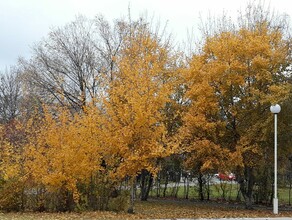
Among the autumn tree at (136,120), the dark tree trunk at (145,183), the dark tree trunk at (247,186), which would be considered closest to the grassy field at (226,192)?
the dark tree trunk at (145,183)

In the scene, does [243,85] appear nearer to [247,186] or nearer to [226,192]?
[247,186]

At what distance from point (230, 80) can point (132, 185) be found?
7.08 metres

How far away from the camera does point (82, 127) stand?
1886 centimetres

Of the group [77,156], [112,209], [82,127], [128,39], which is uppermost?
[128,39]

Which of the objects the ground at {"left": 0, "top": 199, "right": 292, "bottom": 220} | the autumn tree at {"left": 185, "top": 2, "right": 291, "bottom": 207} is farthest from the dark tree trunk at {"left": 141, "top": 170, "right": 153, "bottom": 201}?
the autumn tree at {"left": 185, "top": 2, "right": 291, "bottom": 207}

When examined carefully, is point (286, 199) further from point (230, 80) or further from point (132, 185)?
point (132, 185)

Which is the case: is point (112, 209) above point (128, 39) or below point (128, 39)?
below

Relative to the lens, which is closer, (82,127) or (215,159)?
(82,127)

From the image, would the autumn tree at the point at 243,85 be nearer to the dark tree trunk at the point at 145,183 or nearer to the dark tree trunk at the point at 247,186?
the dark tree trunk at the point at 247,186

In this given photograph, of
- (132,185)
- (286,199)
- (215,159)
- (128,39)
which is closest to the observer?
(132,185)

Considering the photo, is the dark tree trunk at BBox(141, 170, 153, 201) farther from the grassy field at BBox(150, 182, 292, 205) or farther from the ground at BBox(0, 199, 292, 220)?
the ground at BBox(0, 199, 292, 220)

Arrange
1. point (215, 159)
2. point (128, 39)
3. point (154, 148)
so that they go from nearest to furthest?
point (154, 148) < point (215, 159) < point (128, 39)

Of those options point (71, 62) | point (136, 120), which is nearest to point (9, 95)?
point (71, 62)

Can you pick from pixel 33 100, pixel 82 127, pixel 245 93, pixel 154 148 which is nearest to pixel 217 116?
pixel 245 93
